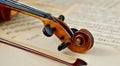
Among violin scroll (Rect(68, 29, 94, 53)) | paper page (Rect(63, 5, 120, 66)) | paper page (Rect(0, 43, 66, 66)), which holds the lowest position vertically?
paper page (Rect(0, 43, 66, 66))

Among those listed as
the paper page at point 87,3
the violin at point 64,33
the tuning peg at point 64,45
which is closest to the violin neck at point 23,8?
the violin at point 64,33

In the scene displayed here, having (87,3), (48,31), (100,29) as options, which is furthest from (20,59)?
(87,3)

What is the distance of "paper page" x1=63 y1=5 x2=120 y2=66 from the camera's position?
66cm

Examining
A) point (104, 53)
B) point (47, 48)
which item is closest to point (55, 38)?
point (47, 48)

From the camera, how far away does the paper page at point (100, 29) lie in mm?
656

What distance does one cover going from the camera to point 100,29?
807 mm

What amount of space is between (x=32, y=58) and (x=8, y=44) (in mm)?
102

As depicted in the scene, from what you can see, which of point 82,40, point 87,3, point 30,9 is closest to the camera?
point 82,40

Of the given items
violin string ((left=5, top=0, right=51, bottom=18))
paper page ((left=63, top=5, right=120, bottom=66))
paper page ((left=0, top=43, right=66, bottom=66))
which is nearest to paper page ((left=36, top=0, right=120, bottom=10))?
paper page ((left=63, top=5, right=120, bottom=66))

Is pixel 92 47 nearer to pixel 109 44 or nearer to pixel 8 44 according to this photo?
pixel 109 44

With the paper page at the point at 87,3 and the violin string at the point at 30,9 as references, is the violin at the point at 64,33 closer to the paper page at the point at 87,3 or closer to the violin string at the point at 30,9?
the violin string at the point at 30,9

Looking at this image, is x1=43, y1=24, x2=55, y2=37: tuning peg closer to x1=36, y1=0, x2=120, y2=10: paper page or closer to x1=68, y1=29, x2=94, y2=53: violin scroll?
x1=68, y1=29, x2=94, y2=53: violin scroll

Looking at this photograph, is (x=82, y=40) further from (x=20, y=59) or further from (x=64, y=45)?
(x=20, y=59)

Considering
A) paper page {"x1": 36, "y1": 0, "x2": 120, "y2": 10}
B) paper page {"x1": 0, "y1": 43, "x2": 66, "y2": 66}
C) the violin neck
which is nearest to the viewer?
paper page {"x1": 0, "y1": 43, "x2": 66, "y2": 66}
